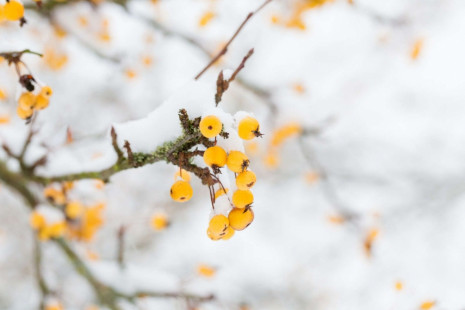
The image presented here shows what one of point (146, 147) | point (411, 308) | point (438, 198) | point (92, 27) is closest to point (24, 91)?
point (146, 147)

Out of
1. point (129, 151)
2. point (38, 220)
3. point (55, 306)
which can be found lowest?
point (129, 151)

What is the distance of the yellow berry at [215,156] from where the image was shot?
1077 mm

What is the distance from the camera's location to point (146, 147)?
134cm

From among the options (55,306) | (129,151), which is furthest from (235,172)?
(55,306)

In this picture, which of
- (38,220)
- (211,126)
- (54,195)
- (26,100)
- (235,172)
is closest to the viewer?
(211,126)

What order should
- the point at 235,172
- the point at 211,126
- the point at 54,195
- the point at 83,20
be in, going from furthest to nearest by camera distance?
1. the point at 83,20
2. the point at 54,195
3. the point at 235,172
4. the point at 211,126

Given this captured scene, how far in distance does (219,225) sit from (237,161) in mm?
208

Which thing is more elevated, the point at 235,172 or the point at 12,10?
the point at 12,10

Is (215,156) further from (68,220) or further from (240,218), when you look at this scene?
(68,220)

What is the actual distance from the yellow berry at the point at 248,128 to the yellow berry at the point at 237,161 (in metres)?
0.06

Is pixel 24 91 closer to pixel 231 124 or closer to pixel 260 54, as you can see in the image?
pixel 231 124

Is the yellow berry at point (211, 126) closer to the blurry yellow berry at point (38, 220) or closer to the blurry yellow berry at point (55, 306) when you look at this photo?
the blurry yellow berry at point (38, 220)

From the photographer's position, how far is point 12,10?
4.32 feet

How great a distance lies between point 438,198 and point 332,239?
10.3 ft
